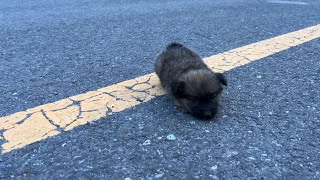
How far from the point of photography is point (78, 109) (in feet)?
9.96

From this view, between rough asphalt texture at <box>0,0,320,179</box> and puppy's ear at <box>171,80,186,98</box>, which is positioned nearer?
rough asphalt texture at <box>0,0,320,179</box>

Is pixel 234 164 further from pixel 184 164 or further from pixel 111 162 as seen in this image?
pixel 111 162

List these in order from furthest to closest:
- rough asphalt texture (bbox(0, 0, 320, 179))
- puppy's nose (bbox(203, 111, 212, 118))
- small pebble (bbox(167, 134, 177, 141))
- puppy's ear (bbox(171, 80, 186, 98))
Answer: puppy's ear (bbox(171, 80, 186, 98)) < puppy's nose (bbox(203, 111, 212, 118)) < small pebble (bbox(167, 134, 177, 141)) < rough asphalt texture (bbox(0, 0, 320, 179))

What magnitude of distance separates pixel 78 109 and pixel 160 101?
2.30 ft

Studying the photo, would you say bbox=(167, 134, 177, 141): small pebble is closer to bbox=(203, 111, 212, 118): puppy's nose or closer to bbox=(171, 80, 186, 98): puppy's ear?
bbox=(203, 111, 212, 118): puppy's nose

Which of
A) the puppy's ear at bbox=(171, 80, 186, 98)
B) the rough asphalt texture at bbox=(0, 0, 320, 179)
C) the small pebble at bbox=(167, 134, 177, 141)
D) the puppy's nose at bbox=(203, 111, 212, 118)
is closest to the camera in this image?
the rough asphalt texture at bbox=(0, 0, 320, 179)

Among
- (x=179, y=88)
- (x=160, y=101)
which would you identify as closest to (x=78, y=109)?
(x=160, y=101)

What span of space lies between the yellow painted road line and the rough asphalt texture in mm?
98

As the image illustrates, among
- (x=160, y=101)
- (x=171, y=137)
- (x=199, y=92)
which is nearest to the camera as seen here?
(x=171, y=137)

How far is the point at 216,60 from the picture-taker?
4.26m

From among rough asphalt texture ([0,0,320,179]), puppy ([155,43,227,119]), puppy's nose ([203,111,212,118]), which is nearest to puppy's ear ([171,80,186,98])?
puppy ([155,43,227,119])

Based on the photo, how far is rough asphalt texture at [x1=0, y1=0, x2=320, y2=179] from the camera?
2.29 metres

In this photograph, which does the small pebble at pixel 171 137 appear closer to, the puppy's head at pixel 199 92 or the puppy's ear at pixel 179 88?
the puppy's head at pixel 199 92

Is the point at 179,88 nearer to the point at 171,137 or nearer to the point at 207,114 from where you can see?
the point at 207,114
